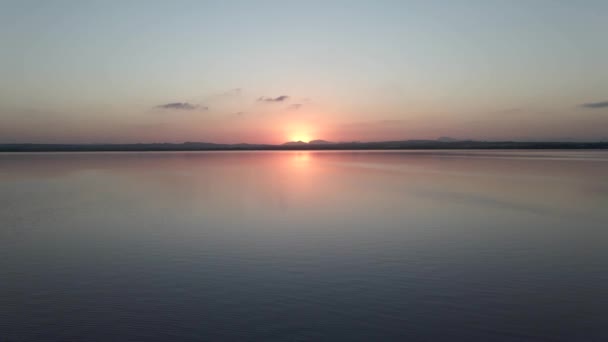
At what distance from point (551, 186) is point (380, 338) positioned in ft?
79.1

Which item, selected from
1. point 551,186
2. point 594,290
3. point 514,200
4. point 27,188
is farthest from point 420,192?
point 27,188

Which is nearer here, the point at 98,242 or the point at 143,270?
the point at 143,270

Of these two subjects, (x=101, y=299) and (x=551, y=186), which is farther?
(x=551, y=186)

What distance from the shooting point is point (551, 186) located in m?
25.5

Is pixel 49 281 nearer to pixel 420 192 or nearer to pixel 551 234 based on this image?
pixel 551 234

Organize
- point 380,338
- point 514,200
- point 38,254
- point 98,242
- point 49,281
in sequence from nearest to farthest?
point 380,338
point 49,281
point 38,254
point 98,242
point 514,200

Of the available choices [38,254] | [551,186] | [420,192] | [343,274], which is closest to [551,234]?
[343,274]

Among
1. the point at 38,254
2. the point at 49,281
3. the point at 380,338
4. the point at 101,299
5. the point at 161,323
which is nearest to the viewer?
the point at 380,338

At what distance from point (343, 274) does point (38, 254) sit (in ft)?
23.9

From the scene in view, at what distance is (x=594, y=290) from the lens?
7.44 m

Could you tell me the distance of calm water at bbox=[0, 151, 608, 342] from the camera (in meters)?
6.01

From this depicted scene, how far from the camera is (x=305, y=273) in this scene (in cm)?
850

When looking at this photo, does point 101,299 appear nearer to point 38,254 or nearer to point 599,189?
point 38,254

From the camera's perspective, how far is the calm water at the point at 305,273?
601cm
